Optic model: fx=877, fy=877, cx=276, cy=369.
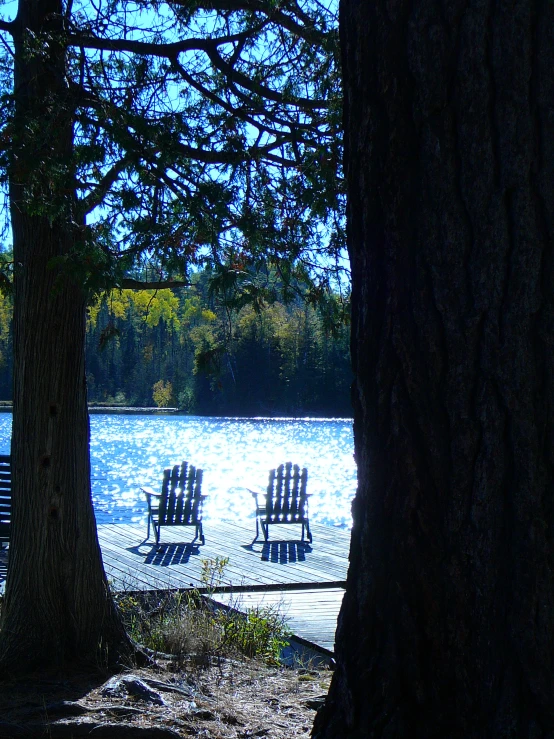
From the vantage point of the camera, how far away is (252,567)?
923 centimetres

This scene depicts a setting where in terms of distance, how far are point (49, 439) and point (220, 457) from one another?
3719 centimetres

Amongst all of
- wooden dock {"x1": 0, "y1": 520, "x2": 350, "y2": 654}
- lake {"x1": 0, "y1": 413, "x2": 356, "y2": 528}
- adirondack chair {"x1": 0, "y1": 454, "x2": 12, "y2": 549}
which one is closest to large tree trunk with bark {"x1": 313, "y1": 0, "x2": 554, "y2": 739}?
wooden dock {"x1": 0, "y1": 520, "x2": 350, "y2": 654}

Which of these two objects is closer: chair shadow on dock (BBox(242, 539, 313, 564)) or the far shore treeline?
the far shore treeline

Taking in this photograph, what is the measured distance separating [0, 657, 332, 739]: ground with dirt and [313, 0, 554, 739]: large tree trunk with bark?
158cm

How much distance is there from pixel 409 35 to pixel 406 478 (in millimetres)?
1010

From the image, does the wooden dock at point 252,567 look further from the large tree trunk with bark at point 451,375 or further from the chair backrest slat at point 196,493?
the large tree trunk with bark at point 451,375

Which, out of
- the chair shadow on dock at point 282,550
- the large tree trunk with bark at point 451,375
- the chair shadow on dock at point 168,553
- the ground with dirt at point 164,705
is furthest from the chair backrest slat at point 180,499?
the large tree trunk with bark at point 451,375

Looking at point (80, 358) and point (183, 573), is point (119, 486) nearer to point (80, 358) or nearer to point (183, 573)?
point (183, 573)

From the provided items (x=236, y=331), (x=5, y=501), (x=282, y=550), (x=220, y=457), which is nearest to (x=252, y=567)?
(x=282, y=550)

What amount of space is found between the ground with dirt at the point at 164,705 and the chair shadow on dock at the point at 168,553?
4936mm

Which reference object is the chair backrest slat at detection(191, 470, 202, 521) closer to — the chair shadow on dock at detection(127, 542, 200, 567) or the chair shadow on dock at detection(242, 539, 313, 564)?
the chair shadow on dock at detection(127, 542, 200, 567)

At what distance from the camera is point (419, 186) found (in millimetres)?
1973

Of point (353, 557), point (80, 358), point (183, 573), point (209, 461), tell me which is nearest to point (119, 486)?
point (209, 461)

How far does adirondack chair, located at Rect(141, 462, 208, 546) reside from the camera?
1060 centimetres
